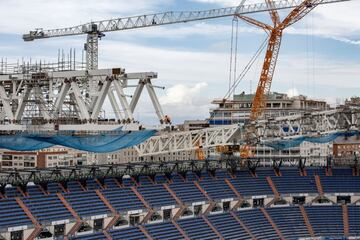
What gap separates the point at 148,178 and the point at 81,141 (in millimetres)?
15382

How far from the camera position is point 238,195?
7331 centimetres

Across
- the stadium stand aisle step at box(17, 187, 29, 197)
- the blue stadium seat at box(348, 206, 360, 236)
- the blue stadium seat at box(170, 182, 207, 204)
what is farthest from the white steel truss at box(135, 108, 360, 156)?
the stadium stand aisle step at box(17, 187, 29, 197)

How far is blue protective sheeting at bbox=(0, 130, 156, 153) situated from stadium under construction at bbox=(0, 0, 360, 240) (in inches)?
4.3

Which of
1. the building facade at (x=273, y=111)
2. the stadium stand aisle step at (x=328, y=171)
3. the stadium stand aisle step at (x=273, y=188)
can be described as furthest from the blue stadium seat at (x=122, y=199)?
the building facade at (x=273, y=111)

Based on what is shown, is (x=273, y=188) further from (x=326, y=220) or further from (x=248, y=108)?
(x=248, y=108)

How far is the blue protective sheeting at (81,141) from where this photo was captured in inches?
2138

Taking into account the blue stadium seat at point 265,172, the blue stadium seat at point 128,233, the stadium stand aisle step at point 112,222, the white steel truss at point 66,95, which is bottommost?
Answer: the blue stadium seat at point 128,233

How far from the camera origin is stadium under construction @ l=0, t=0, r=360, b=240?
171 ft

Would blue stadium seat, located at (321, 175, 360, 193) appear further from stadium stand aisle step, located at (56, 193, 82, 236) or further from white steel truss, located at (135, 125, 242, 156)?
stadium stand aisle step, located at (56, 193, 82, 236)

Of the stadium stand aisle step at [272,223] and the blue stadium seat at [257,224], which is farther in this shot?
the stadium stand aisle step at [272,223]

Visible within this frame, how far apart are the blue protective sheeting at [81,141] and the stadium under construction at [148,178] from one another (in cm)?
11

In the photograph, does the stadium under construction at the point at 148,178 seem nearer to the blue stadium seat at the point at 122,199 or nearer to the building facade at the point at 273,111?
the blue stadium seat at the point at 122,199

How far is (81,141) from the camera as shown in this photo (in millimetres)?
55625

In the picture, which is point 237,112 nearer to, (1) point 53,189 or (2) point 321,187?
(2) point 321,187
